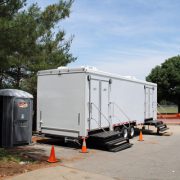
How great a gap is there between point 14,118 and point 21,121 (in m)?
0.37

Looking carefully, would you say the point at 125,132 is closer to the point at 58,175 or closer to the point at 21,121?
the point at 21,121

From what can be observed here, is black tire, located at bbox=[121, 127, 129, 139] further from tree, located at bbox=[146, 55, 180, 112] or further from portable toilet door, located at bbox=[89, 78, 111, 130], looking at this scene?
tree, located at bbox=[146, 55, 180, 112]

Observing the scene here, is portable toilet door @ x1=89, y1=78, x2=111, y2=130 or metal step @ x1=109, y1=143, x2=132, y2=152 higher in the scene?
portable toilet door @ x1=89, y1=78, x2=111, y2=130

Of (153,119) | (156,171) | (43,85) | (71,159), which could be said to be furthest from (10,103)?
(153,119)

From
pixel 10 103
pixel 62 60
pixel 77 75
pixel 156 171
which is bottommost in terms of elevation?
pixel 156 171

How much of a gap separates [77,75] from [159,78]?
3348 centimetres

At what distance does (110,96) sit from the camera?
15.2 metres

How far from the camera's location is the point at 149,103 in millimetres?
21016

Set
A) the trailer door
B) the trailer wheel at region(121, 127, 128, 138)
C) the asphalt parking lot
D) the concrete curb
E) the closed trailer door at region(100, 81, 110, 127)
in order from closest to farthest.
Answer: the concrete curb → the asphalt parking lot → the trailer door → the closed trailer door at region(100, 81, 110, 127) → the trailer wheel at region(121, 127, 128, 138)

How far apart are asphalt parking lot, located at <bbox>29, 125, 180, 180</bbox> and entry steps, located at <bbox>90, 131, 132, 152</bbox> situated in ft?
1.05

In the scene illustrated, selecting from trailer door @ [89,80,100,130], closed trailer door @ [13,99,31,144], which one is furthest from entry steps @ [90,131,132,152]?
closed trailer door @ [13,99,31,144]

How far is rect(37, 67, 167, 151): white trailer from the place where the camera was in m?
13.3

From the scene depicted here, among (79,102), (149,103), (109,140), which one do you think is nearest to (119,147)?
(109,140)

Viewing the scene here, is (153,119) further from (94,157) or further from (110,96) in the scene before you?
(94,157)
